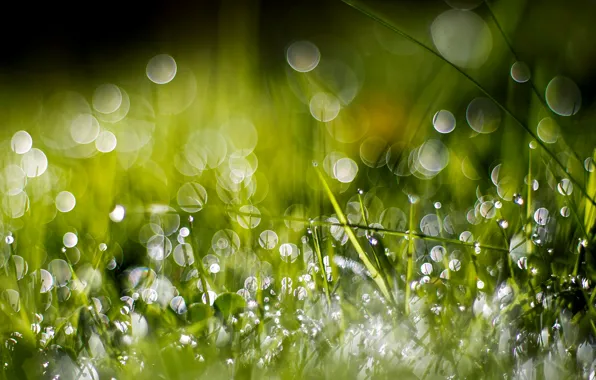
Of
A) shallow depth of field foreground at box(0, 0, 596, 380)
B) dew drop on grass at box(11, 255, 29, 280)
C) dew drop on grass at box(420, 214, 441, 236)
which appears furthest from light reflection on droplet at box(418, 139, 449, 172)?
dew drop on grass at box(11, 255, 29, 280)

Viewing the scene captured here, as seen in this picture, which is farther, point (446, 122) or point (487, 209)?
point (446, 122)

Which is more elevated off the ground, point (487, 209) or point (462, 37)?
point (462, 37)

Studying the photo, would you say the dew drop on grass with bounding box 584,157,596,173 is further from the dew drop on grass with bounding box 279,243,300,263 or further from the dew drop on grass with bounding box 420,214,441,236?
the dew drop on grass with bounding box 279,243,300,263

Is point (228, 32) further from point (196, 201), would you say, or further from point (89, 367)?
point (89, 367)

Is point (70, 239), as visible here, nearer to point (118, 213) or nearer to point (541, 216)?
point (118, 213)

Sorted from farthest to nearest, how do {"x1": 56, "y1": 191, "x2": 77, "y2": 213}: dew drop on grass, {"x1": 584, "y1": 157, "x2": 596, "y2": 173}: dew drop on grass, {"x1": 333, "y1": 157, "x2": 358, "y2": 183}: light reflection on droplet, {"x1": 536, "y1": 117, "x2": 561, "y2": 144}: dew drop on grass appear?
{"x1": 333, "y1": 157, "x2": 358, "y2": 183}: light reflection on droplet, {"x1": 56, "y1": 191, "x2": 77, "y2": 213}: dew drop on grass, {"x1": 536, "y1": 117, "x2": 561, "y2": 144}: dew drop on grass, {"x1": 584, "y1": 157, "x2": 596, "y2": 173}: dew drop on grass

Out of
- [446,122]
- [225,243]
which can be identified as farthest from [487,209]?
[446,122]

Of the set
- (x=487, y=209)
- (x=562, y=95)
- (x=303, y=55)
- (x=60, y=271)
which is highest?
(x=303, y=55)
